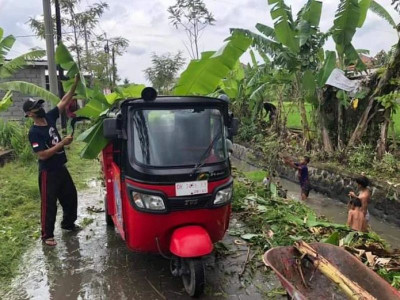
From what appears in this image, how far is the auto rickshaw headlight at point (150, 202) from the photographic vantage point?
3.90 meters

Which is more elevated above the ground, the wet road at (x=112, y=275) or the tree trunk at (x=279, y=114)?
the tree trunk at (x=279, y=114)

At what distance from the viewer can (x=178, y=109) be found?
4.13 meters

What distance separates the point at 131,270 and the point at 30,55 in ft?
27.9

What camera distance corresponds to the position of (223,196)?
13.8ft

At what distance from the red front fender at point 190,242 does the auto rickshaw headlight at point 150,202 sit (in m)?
0.32

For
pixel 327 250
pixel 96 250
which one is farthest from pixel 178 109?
pixel 96 250

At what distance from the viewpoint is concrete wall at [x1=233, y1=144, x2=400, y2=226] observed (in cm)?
851

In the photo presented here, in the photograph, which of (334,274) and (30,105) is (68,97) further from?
(334,274)

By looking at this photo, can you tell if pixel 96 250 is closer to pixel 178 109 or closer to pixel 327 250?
pixel 178 109

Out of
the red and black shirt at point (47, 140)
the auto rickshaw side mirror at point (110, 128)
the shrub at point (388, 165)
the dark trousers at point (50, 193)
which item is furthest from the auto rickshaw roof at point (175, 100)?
the shrub at point (388, 165)

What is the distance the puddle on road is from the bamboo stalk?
4.69 metres

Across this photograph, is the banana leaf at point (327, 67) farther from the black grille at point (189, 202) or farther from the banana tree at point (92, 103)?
the black grille at point (189, 202)

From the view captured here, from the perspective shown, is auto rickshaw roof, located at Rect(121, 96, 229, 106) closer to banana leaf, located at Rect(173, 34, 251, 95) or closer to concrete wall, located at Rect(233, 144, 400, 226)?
banana leaf, located at Rect(173, 34, 251, 95)

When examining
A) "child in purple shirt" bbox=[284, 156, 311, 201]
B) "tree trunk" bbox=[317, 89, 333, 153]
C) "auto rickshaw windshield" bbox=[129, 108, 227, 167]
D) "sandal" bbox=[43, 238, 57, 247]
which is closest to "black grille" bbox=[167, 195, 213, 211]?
"auto rickshaw windshield" bbox=[129, 108, 227, 167]
